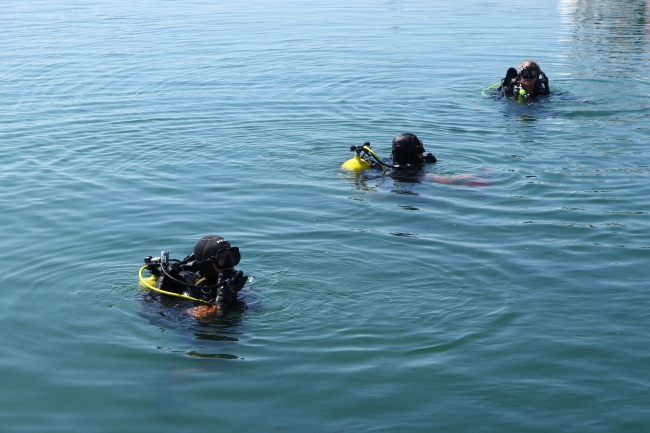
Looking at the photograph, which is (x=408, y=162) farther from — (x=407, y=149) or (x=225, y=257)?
(x=225, y=257)

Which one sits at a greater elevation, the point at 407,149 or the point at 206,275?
the point at 407,149

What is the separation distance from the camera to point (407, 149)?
12.8 m

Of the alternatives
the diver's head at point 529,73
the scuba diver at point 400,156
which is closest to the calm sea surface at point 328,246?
the scuba diver at point 400,156

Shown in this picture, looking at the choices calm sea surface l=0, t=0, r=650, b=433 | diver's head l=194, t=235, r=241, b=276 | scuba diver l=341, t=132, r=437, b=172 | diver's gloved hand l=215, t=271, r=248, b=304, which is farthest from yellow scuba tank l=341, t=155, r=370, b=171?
diver's gloved hand l=215, t=271, r=248, b=304

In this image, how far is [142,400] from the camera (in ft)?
22.8

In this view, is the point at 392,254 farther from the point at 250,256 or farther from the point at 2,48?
the point at 2,48

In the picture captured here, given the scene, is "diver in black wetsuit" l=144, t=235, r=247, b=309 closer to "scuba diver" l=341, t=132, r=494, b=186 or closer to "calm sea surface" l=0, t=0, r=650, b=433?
"calm sea surface" l=0, t=0, r=650, b=433

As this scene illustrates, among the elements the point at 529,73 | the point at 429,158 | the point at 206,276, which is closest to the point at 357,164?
the point at 429,158

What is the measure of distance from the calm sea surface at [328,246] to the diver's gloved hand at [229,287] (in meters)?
0.32

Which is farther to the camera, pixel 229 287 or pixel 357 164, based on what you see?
pixel 357 164

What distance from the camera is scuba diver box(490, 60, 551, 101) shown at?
55.0 ft

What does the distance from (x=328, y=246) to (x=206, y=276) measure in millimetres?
2308

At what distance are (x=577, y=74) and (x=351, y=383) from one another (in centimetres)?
1497

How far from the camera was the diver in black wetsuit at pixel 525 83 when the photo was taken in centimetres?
1677
